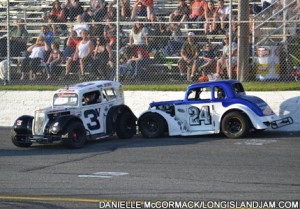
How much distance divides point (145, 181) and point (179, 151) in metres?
3.74

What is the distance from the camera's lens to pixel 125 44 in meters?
22.1

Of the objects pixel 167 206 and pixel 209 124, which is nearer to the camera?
pixel 167 206

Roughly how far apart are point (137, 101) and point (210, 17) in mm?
3134

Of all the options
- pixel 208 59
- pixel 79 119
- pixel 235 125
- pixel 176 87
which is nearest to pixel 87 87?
pixel 79 119

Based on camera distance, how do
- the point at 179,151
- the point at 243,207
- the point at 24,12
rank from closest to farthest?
1. the point at 243,207
2. the point at 179,151
3. the point at 24,12

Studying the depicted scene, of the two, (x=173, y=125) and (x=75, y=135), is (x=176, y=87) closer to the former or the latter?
(x=173, y=125)

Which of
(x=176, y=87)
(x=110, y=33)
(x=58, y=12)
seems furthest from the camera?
(x=58, y=12)

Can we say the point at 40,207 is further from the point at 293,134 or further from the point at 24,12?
the point at 24,12

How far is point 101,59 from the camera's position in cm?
2223

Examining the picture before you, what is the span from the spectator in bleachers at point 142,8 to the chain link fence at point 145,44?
30 millimetres

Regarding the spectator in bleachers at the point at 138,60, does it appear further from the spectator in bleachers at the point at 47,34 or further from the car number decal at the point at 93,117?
the car number decal at the point at 93,117

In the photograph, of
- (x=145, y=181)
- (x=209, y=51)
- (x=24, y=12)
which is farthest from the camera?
(x=24, y=12)

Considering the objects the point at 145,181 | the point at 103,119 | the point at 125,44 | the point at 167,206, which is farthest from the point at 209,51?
the point at 167,206

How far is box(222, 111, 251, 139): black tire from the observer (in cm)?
1816
